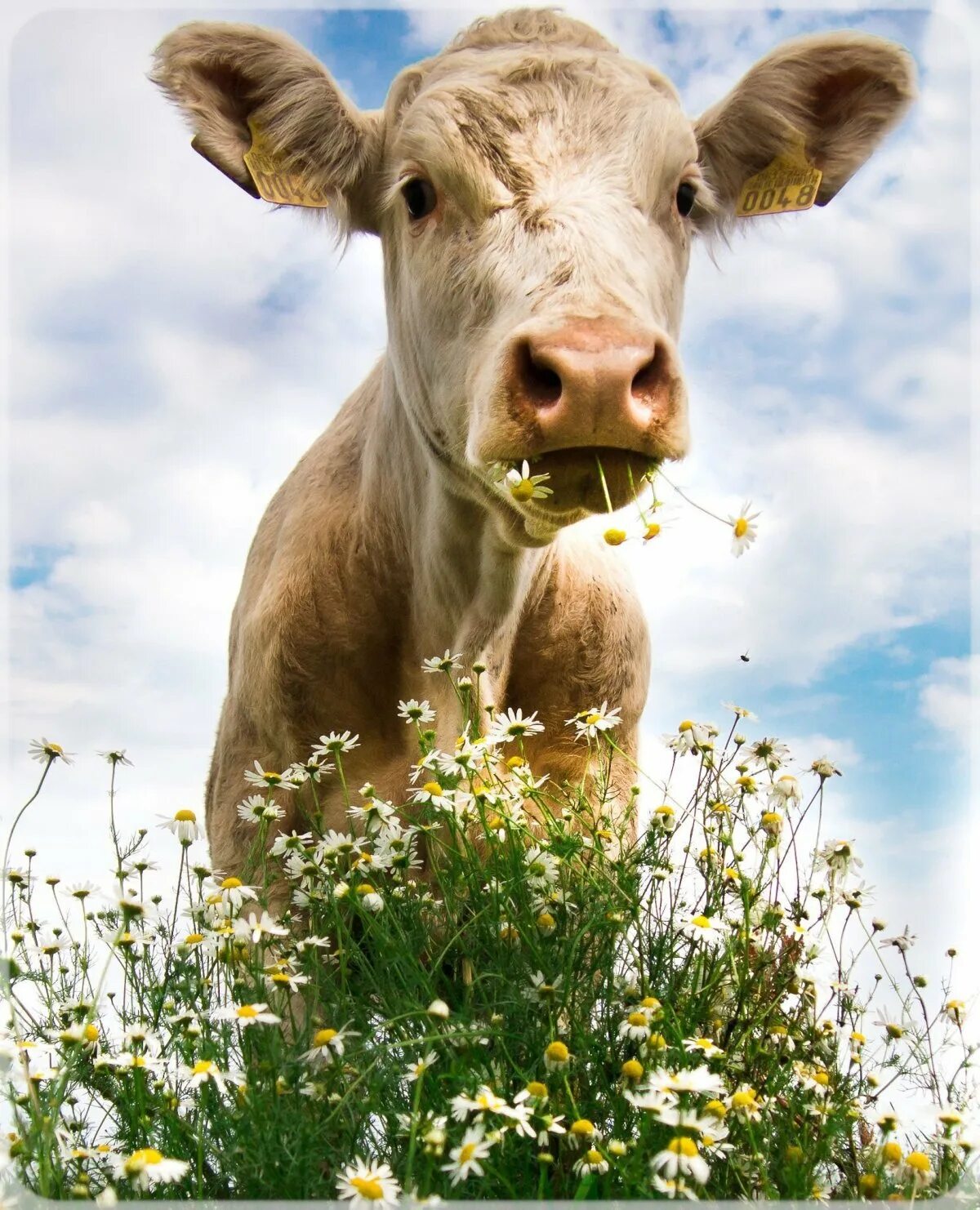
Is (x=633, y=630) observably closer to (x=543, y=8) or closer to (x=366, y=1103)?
(x=543, y=8)

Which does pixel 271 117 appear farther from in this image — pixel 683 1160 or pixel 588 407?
pixel 683 1160

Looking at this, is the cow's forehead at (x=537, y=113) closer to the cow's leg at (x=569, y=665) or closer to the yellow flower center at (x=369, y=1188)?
the cow's leg at (x=569, y=665)

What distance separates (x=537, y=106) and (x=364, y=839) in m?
2.47

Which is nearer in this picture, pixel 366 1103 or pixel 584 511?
pixel 366 1103

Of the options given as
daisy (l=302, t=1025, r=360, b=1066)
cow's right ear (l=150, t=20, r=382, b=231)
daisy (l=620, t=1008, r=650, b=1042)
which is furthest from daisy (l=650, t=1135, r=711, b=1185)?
cow's right ear (l=150, t=20, r=382, b=231)

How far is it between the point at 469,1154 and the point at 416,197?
328cm

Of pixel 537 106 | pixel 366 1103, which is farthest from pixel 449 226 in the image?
pixel 366 1103

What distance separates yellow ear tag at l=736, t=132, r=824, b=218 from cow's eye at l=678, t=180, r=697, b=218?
807 mm

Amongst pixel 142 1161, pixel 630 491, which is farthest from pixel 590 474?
pixel 142 1161

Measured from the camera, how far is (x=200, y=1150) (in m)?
2.52

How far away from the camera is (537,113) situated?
4.10 metres

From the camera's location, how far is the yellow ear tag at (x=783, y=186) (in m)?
5.14

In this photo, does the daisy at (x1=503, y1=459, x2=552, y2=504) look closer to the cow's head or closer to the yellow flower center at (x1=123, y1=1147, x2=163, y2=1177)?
the cow's head

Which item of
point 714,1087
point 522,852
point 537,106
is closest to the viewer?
point 714,1087
